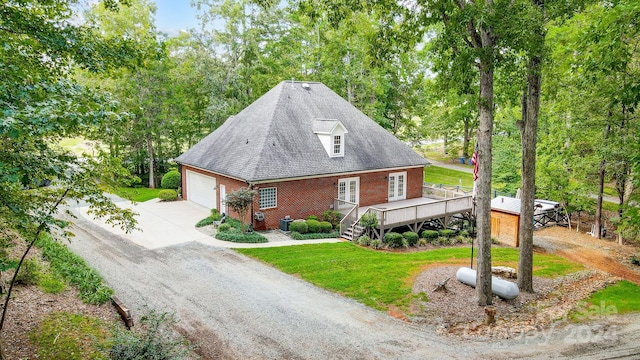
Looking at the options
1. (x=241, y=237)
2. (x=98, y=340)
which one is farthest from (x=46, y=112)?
(x=241, y=237)

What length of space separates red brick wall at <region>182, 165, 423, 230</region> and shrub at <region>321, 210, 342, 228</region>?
588 millimetres

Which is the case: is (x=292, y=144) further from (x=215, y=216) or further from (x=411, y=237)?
(x=411, y=237)

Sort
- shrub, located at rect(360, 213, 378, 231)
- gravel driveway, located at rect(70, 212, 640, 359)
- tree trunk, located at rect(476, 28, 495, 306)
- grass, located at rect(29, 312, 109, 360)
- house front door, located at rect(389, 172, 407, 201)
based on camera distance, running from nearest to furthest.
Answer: grass, located at rect(29, 312, 109, 360), gravel driveway, located at rect(70, 212, 640, 359), tree trunk, located at rect(476, 28, 495, 306), shrub, located at rect(360, 213, 378, 231), house front door, located at rect(389, 172, 407, 201)

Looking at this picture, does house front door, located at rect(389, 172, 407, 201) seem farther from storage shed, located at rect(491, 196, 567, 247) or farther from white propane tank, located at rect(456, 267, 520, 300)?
white propane tank, located at rect(456, 267, 520, 300)

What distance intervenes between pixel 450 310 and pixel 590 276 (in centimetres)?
795

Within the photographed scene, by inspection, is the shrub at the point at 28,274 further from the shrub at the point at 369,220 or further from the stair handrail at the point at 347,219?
the shrub at the point at 369,220

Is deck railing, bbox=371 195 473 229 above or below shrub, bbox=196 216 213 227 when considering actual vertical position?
above

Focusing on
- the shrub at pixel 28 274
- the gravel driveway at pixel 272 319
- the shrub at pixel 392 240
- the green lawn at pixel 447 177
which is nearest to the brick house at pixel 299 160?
the shrub at pixel 392 240

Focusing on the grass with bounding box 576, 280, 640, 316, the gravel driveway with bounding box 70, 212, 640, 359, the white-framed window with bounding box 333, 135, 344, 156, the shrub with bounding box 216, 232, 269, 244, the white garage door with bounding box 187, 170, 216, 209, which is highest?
the white-framed window with bounding box 333, 135, 344, 156

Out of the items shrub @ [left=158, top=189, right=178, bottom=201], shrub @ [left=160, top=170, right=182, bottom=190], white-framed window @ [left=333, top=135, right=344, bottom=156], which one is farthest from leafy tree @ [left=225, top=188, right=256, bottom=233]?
shrub @ [left=160, top=170, right=182, bottom=190]

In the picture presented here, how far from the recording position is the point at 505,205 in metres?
24.2

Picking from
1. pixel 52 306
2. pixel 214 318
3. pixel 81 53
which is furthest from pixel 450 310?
pixel 81 53

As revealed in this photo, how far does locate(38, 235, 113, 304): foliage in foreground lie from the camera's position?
11.3 meters

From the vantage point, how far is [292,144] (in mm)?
23281
